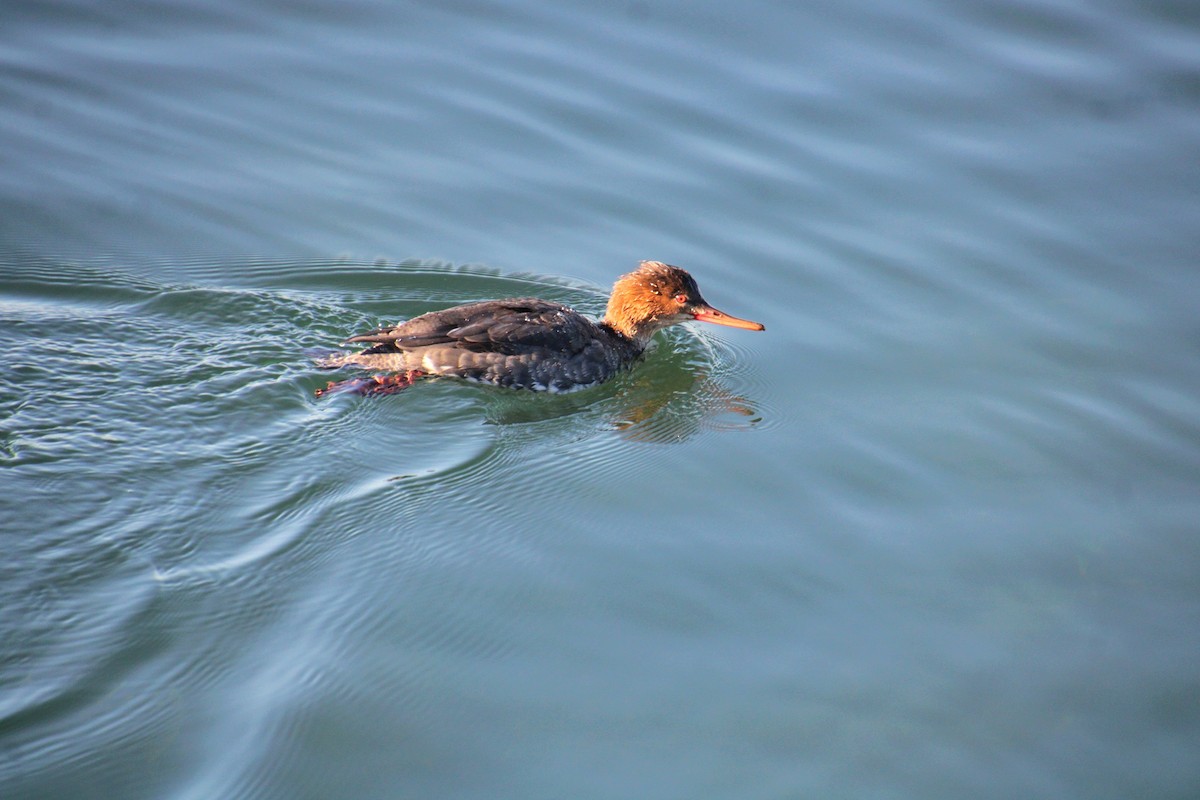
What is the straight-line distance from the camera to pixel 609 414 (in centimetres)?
886

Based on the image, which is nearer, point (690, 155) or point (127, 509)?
point (127, 509)

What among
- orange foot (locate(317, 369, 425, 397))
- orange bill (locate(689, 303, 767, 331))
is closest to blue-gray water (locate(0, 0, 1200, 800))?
orange foot (locate(317, 369, 425, 397))

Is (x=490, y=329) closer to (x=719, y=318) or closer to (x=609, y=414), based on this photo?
(x=609, y=414)

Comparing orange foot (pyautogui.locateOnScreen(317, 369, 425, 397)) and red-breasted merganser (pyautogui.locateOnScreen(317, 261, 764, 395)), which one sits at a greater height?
red-breasted merganser (pyautogui.locateOnScreen(317, 261, 764, 395))

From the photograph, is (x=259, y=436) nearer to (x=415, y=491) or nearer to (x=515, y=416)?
(x=415, y=491)

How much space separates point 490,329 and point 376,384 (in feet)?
3.02

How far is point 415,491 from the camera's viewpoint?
732 centimetres

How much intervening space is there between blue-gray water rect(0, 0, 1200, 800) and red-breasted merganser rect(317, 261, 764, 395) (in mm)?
256

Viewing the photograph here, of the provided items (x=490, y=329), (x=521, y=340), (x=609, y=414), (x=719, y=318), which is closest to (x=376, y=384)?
(x=490, y=329)

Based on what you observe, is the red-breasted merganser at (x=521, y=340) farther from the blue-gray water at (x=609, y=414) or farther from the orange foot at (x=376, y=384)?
the blue-gray water at (x=609, y=414)

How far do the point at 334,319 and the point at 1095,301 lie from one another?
5.85 m

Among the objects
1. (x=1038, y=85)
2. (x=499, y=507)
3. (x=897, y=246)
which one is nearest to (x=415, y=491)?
(x=499, y=507)

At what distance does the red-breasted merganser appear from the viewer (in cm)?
880

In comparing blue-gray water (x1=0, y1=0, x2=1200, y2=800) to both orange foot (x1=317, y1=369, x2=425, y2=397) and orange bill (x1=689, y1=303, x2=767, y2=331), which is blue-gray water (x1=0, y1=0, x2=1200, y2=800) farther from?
orange bill (x1=689, y1=303, x2=767, y2=331)
